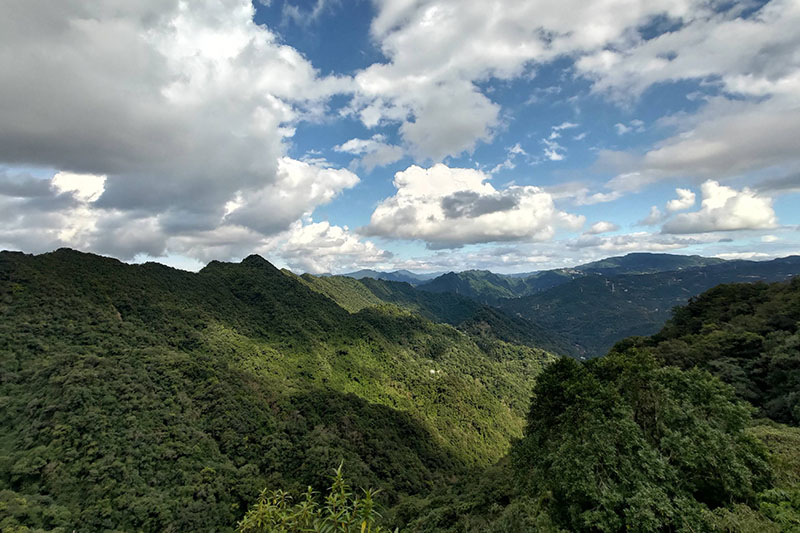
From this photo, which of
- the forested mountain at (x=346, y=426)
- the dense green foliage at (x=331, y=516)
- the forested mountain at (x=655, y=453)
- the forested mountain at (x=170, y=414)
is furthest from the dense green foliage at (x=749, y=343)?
the forested mountain at (x=170, y=414)

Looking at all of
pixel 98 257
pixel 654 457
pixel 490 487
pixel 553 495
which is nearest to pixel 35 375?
pixel 98 257

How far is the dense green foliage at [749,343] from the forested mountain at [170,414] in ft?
210

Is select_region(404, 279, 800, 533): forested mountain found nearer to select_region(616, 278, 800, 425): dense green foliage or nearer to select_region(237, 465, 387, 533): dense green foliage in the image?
select_region(616, 278, 800, 425): dense green foliage

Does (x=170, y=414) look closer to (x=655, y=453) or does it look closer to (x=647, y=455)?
(x=647, y=455)

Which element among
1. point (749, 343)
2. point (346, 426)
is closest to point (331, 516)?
point (749, 343)

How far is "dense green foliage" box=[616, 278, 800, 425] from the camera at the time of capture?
46.0 m

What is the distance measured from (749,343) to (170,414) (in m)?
146

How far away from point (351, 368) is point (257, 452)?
85625mm

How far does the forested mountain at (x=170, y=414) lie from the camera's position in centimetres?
7356

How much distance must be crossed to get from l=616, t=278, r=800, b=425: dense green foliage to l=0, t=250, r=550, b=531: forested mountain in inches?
2520

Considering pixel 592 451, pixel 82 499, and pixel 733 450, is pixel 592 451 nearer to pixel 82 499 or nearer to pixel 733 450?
pixel 733 450

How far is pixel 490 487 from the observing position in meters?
57.2

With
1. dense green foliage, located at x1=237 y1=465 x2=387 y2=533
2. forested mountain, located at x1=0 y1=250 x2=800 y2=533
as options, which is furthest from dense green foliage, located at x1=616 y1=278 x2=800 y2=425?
dense green foliage, located at x1=237 y1=465 x2=387 y2=533

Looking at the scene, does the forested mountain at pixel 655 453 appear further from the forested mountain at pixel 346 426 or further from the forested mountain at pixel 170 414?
the forested mountain at pixel 170 414
